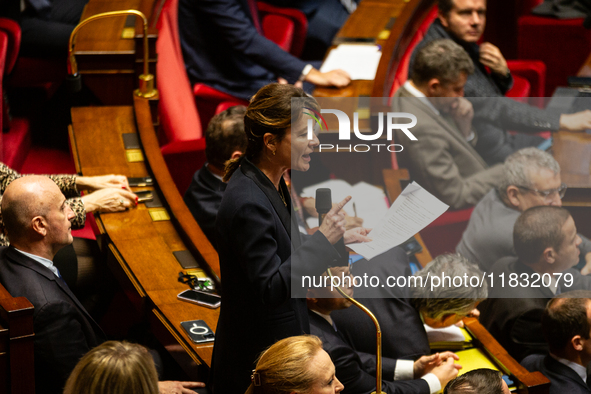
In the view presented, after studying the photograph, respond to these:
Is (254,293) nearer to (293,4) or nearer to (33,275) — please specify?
(33,275)

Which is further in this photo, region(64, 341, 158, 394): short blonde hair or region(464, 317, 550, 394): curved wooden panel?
region(464, 317, 550, 394): curved wooden panel

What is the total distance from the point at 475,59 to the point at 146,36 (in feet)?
Answer: 4.99

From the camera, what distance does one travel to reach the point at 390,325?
1.99m

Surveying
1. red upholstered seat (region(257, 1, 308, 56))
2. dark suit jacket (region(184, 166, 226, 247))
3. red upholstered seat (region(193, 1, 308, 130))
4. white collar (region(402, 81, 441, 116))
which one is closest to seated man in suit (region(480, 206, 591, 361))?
white collar (region(402, 81, 441, 116))

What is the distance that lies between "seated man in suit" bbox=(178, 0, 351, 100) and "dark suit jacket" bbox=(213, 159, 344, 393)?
5.80 feet

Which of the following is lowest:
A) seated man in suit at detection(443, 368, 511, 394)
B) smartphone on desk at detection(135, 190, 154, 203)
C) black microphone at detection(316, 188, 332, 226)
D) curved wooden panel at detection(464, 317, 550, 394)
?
curved wooden panel at detection(464, 317, 550, 394)

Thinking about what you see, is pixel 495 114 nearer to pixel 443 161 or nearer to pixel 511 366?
pixel 443 161

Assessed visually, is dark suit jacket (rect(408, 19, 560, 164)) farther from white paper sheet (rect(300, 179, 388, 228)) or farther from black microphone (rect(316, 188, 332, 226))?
black microphone (rect(316, 188, 332, 226))

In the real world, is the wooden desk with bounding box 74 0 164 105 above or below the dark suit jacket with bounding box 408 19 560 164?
above

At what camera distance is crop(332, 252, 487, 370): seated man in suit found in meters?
1.96

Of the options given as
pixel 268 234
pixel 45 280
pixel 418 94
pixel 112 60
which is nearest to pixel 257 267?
pixel 268 234

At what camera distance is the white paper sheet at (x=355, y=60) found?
316 cm

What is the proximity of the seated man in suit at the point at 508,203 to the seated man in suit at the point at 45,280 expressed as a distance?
75 centimetres

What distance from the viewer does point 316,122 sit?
4.72 feet
